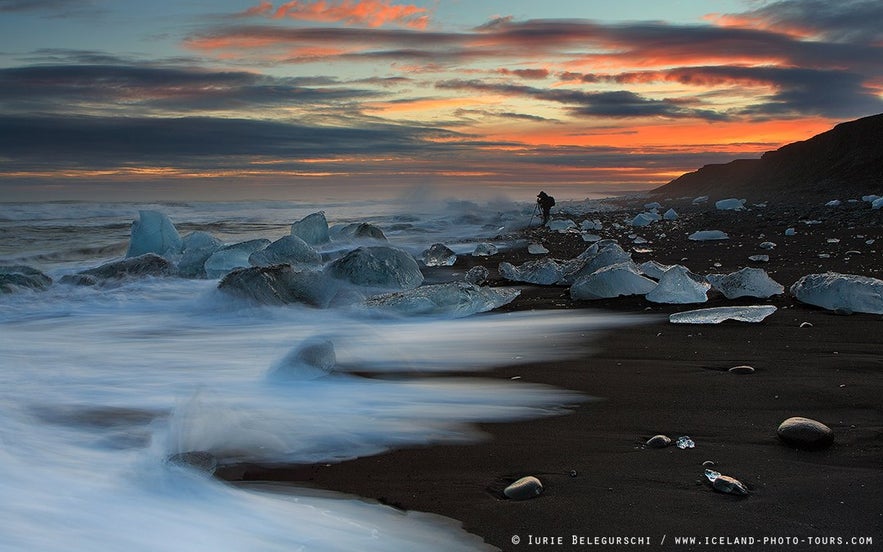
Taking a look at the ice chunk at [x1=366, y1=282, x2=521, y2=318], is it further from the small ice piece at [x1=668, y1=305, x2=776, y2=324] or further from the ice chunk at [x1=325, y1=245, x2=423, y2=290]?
the small ice piece at [x1=668, y1=305, x2=776, y2=324]

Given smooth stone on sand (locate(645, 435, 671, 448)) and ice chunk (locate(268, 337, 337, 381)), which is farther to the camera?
ice chunk (locate(268, 337, 337, 381))

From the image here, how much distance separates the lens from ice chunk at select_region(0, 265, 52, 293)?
723cm

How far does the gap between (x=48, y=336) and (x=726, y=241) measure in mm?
9049

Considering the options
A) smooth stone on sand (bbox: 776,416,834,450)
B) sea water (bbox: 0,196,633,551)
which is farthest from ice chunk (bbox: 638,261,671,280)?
smooth stone on sand (bbox: 776,416,834,450)

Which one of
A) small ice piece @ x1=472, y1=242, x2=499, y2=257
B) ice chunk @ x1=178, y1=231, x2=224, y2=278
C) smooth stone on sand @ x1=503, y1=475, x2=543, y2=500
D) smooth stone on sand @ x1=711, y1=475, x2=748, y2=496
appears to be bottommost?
small ice piece @ x1=472, y1=242, x2=499, y2=257

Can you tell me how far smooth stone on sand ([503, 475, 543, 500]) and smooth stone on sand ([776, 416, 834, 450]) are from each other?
940 mm

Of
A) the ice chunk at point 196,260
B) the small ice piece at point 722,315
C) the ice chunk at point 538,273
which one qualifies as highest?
the small ice piece at point 722,315

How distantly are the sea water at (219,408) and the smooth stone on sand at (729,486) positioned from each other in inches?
30.5

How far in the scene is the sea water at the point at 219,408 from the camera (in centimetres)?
210

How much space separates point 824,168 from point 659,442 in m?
34.3

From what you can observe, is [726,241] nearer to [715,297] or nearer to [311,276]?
[715,297]

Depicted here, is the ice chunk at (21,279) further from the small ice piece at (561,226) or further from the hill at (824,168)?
the hill at (824,168)

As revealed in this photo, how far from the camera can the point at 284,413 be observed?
10.4 feet

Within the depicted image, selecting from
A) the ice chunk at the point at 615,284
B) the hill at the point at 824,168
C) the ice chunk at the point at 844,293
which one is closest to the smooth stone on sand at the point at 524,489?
the ice chunk at the point at 844,293
